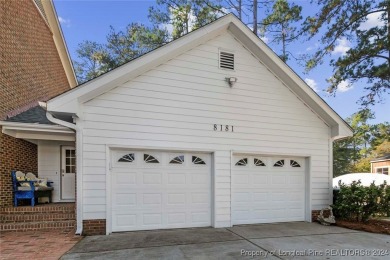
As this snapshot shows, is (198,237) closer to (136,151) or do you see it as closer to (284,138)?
(136,151)

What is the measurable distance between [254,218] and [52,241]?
5.32m

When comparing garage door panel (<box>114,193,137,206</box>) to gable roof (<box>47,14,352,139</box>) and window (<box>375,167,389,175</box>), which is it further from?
window (<box>375,167,389,175</box>)

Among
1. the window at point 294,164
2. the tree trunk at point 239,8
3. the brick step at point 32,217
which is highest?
the tree trunk at point 239,8

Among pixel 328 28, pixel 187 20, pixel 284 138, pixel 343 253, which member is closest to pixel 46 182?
pixel 284 138

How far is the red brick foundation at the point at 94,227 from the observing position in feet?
20.5

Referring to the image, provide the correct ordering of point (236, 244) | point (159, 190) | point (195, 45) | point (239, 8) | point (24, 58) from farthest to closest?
point (239, 8)
point (24, 58)
point (195, 45)
point (159, 190)
point (236, 244)

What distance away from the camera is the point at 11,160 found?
7.72 m

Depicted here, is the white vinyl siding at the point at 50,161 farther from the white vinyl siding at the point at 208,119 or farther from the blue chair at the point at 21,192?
the white vinyl siding at the point at 208,119

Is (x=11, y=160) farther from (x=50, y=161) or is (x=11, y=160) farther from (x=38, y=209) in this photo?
(x=38, y=209)

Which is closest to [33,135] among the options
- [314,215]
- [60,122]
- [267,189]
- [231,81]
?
[60,122]

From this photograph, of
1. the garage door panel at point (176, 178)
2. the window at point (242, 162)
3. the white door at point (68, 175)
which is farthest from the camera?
the white door at point (68, 175)

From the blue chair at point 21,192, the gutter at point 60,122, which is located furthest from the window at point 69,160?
the gutter at point 60,122

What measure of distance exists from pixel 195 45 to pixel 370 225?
7.43 meters

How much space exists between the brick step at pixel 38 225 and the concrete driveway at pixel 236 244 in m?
1.27
